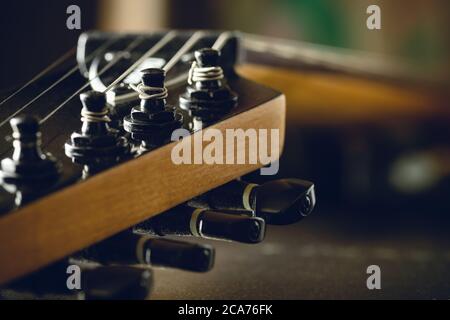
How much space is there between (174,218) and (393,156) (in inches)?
51.7

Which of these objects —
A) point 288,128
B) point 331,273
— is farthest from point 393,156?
point 331,273

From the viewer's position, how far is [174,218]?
0.85 meters

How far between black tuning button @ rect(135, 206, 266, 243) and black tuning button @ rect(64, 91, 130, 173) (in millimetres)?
90

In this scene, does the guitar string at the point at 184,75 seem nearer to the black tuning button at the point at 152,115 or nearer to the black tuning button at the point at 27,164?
the black tuning button at the point at 152,115

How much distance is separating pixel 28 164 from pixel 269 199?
0.88 ft

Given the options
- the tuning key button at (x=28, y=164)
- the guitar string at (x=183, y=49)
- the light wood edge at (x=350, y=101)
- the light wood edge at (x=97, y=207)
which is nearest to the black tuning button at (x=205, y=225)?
the light wood edge at (x=97, y=207)

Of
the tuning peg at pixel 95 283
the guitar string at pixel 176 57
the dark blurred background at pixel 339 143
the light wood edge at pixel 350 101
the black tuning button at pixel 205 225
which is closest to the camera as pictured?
the tuning peg at pixel 95 283

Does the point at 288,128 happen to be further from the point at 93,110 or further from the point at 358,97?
the point at 93,110

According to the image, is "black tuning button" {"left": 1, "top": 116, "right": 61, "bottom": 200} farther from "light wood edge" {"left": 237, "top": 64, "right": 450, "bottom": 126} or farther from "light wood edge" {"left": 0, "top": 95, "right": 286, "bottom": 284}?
"light wood edge" {"left": 237, "top": 64, "right": 450, "bottom": 126}

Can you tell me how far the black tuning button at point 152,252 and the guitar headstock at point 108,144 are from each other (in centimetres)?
2

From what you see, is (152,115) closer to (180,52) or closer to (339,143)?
(180,52)

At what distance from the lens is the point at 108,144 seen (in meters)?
0.81

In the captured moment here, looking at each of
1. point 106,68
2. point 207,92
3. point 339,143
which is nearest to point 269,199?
point 207,92

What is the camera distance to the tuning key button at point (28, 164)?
0.74 meters
